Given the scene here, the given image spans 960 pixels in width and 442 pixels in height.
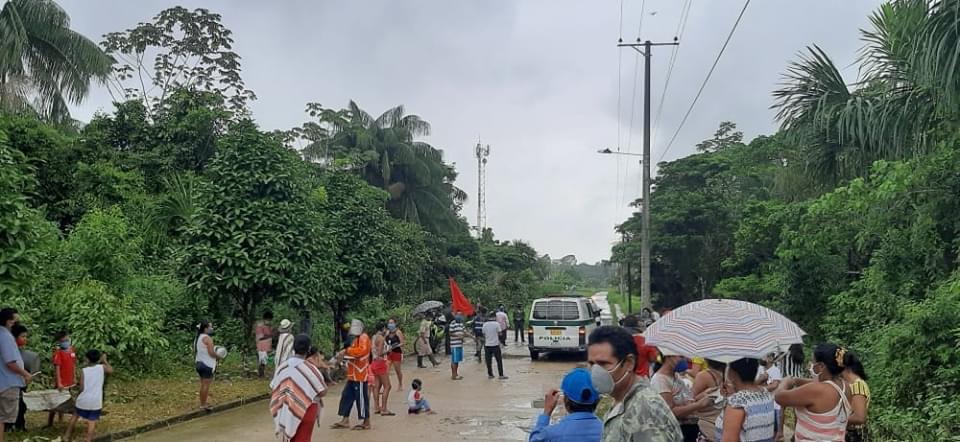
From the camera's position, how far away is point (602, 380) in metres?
3.58

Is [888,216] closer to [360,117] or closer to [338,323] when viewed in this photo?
[338,323]

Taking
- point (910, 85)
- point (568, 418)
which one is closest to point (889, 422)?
point (910, 85)

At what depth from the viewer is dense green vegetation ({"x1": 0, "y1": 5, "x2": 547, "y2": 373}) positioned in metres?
14.3

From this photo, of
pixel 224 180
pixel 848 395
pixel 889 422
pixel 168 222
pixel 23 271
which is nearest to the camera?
pixel 848 395

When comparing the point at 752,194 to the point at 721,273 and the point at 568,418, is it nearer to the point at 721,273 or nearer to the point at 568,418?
the point at 721,273

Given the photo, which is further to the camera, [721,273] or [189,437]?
[721,273]

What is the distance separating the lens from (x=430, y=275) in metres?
38.2

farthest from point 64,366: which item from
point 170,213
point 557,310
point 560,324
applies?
point 557,310

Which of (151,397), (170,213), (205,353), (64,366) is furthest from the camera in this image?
(170,213)

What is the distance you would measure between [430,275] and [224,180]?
22.6 metres

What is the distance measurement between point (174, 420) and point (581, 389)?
9663 mm

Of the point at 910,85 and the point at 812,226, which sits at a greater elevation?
the point at 910,85

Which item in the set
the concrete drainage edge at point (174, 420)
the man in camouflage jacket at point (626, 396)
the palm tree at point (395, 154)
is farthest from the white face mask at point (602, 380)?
the palm tree at point (395, 154)

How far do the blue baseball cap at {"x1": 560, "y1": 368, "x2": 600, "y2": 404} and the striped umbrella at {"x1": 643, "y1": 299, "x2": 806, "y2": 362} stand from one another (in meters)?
1.80
